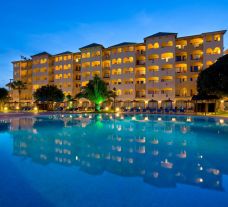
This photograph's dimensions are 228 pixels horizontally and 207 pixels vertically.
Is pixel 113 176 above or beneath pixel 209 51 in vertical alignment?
beneath

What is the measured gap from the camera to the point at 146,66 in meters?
45.1

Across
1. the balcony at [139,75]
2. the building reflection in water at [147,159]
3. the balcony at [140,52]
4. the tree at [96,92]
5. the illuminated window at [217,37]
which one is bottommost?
Result: the building reflection in water at [147,159]

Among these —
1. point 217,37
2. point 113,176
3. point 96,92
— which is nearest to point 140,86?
point 96,92

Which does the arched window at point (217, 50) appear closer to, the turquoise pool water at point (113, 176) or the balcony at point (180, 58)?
the balcony at point (180, 58)

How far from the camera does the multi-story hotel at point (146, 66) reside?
41375 mm

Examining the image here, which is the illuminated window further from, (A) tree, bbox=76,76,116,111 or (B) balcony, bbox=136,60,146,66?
(A) tree, bbox=76,76,116,111

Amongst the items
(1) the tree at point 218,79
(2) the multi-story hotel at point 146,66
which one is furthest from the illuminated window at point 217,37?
(1) the tree at point 218,79

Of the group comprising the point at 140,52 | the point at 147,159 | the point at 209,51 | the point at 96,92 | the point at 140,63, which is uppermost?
the point at 140,52

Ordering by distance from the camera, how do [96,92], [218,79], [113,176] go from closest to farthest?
[113,176], [218,79], [96,92]

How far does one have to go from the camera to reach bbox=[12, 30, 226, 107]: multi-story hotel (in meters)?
41.4

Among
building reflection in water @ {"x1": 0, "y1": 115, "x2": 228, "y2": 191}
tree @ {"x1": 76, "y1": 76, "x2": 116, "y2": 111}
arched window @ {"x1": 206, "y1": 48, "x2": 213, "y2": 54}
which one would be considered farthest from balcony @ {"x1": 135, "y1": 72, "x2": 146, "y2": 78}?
building reflection in water @ {"x1": 0, "y1": 115, "x2": 228, "y2": 191}

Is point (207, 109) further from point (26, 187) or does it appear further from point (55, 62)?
point (55, 62)

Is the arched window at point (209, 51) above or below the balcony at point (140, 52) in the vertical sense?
below

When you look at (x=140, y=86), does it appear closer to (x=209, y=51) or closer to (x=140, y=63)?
(x=140, y=63)
